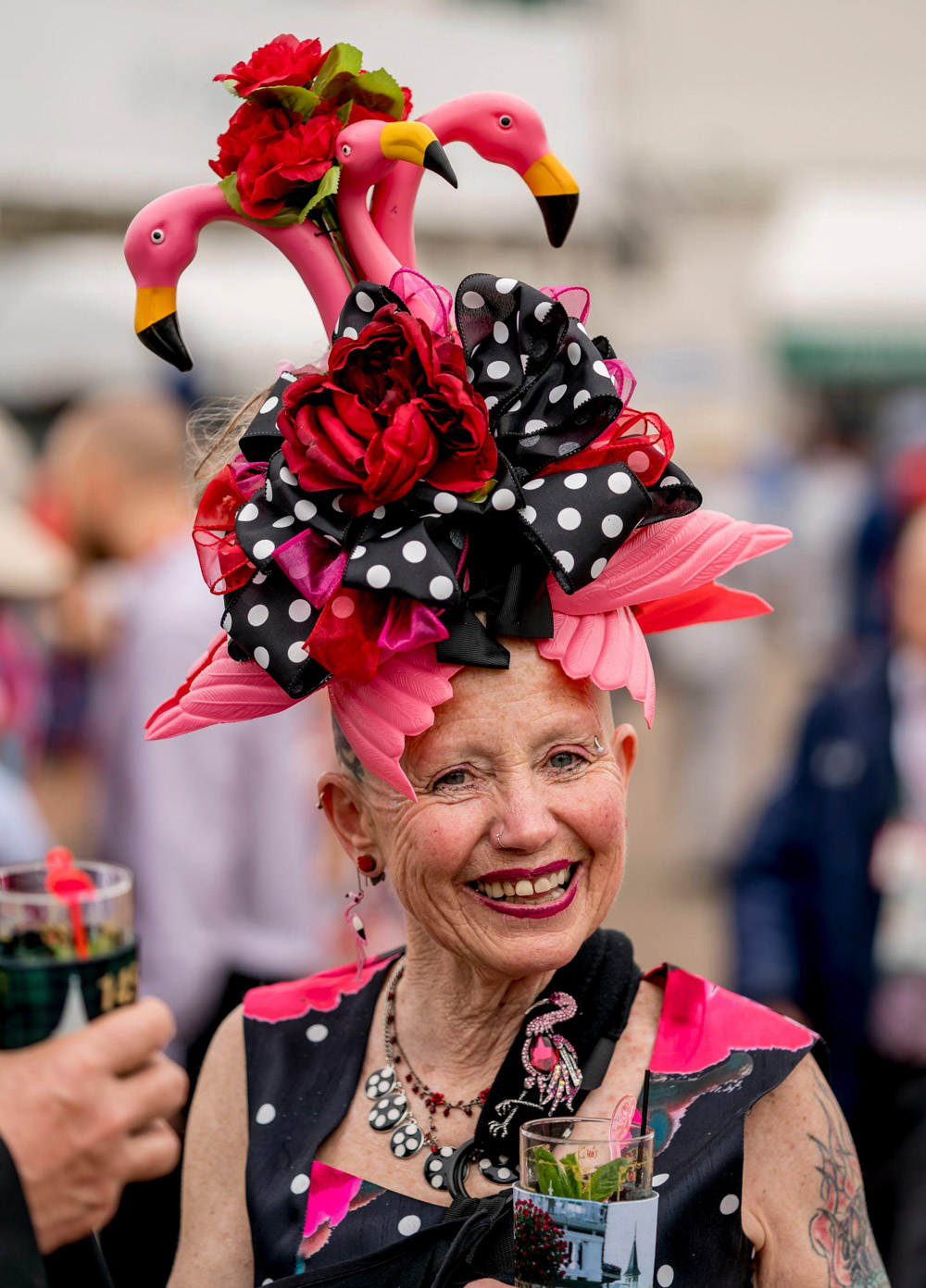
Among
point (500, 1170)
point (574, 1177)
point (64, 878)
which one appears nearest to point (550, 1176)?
point (574, 1177)

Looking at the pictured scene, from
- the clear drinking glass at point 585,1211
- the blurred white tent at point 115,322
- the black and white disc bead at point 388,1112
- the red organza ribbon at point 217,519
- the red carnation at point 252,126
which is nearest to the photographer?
the clear drinking glass at point 585,1211

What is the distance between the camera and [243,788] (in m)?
4.23

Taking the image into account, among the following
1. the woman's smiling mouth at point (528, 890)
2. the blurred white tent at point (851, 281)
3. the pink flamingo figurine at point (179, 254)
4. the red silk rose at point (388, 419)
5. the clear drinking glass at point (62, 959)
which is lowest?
the clear drinking glass at point (62, 959)

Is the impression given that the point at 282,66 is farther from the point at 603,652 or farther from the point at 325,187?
the point at 603,652

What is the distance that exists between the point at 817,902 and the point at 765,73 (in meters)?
19.0

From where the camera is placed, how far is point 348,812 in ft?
6.67

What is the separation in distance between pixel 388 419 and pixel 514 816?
0.50m

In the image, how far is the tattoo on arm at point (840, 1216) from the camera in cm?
180

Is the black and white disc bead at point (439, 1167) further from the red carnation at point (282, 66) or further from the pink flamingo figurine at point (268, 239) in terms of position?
the red carnation at point (282, 66)

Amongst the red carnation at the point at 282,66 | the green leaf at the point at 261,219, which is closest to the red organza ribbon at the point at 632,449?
the green leaf at the point at 261,219

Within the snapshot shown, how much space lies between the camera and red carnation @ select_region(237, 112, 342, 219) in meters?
1.80

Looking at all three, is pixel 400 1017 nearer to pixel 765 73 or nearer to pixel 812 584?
pixel 812 584

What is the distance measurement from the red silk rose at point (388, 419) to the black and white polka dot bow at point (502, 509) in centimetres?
3

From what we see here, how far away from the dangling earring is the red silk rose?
513 mm
